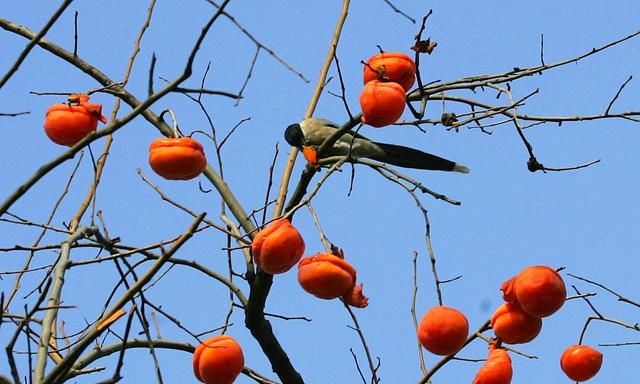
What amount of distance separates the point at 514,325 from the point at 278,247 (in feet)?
2.24

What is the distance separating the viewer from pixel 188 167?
9.35 ft

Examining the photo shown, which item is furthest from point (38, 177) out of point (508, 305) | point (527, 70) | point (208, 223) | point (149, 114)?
point (527, 70)

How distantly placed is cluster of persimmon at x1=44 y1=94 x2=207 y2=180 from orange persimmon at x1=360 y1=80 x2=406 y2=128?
1.70 ft

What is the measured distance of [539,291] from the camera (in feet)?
8.29

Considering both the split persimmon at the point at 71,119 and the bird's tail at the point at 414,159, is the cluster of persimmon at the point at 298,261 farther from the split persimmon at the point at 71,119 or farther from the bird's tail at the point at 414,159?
the bird's tail at the point at 414,159

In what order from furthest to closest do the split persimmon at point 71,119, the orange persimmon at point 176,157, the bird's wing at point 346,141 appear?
the bird's wing at point 346,141, the split persimmon at point 71,119, the orange persimmon at point 176,157

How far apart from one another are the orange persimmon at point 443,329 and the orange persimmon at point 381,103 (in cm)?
60

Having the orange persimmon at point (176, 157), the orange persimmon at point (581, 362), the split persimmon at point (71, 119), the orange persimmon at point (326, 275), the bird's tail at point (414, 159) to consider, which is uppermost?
the bird's tail at point (414, 159)

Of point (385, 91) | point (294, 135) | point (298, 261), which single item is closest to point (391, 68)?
point (385, 91)

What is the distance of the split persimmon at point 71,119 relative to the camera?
9.89 feet

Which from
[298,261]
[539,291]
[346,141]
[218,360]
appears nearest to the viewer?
[539,291]

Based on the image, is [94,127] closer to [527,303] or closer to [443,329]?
[443,329]

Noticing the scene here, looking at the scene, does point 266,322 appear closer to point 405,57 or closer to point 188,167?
point 188,167

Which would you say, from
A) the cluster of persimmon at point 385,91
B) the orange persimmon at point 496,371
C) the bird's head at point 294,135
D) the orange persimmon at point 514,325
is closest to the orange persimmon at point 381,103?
the cluster of persimmon at point 385,91
